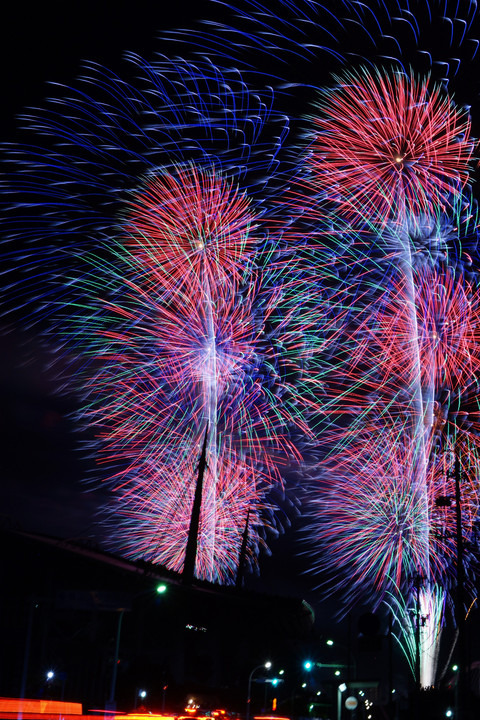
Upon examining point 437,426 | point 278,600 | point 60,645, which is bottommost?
point 60,645

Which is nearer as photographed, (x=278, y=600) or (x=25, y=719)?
(x=25, y=719)

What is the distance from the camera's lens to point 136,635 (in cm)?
4806

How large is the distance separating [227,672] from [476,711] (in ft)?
80.4

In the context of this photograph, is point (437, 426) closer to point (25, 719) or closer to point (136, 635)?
point (25, 719)

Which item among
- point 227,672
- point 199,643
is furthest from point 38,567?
point 227,672

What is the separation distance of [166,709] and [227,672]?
59.5 feet

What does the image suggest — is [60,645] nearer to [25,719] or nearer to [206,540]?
[206,540]

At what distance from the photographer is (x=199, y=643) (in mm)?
57531

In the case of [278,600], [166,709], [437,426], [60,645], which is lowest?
[166,709]

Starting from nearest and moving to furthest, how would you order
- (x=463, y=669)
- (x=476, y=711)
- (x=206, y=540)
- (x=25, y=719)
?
1. (x=25, y=719)
2. (x=463, y=669)
3. (x=476, y=711)
4. (x=206, y=540)

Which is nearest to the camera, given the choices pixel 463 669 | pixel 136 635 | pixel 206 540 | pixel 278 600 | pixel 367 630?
pixel 367 630

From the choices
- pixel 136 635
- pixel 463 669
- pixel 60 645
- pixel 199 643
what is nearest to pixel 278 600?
pixel 199 643

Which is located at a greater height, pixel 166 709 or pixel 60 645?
pixel 60 645

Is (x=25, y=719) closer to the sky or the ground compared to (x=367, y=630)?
closer to the ground
